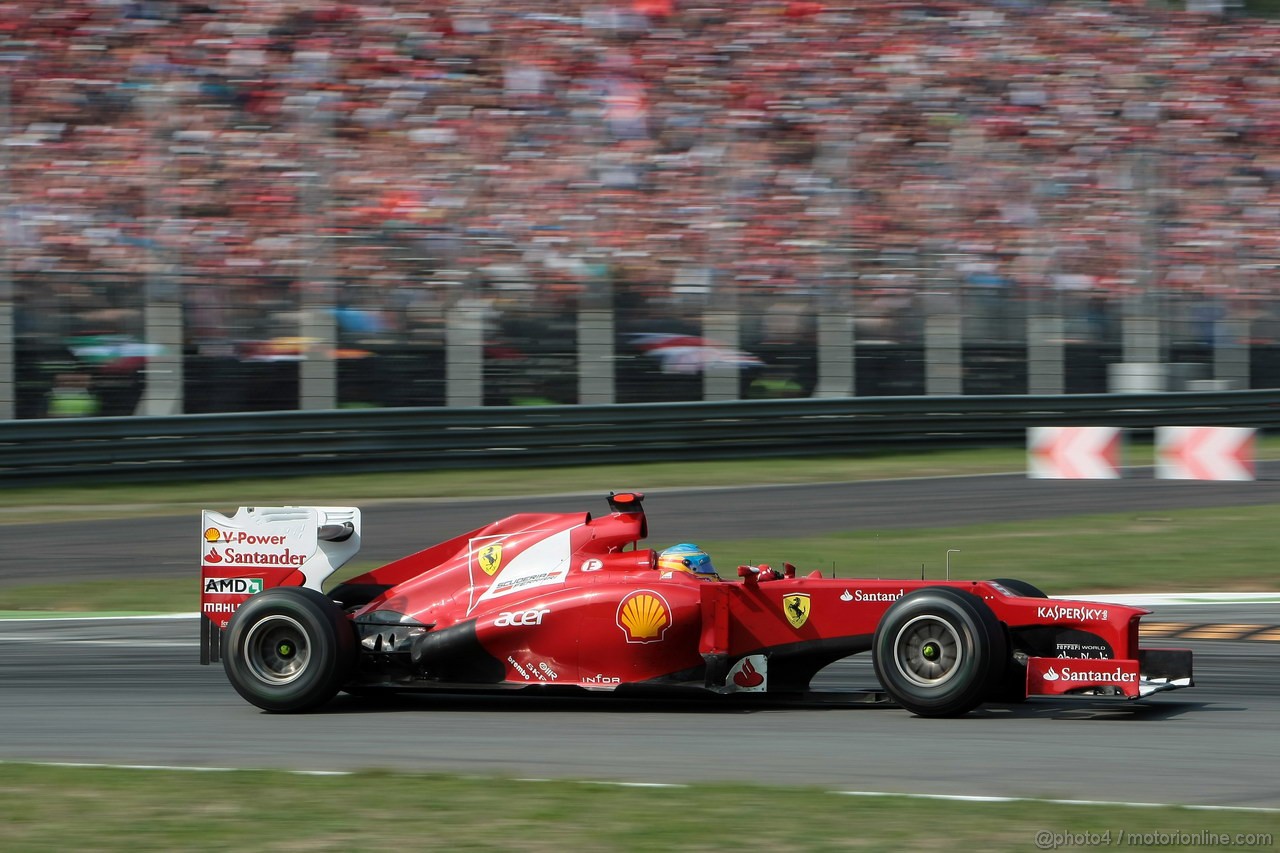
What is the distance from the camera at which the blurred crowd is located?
659 inches

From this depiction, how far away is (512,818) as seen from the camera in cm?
464

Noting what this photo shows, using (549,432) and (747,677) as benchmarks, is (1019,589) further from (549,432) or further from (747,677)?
(549,432)

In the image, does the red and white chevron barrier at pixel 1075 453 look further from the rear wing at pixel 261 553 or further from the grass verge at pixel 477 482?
the rear wing at pixel 261 553

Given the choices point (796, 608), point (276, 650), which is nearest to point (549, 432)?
point (276, 650)

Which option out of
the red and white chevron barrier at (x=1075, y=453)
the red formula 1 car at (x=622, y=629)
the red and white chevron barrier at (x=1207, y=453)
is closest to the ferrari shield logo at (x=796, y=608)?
the red formula 1 car at (x=622, y=629)

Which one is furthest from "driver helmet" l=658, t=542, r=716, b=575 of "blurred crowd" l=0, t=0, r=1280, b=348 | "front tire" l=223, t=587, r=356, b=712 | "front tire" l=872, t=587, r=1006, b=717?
"blurred crowd" l=0, t=0, r=1280, b=348

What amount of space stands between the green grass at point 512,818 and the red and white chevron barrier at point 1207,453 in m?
9.37

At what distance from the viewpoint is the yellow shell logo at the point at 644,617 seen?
246 inches

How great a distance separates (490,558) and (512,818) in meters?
2.17

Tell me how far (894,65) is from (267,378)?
10.9 metres

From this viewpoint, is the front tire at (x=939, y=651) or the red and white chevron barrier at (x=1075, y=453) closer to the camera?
the front tire at (x=939, y=651)

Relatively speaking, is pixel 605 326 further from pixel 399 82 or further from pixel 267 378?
pixel 399 82

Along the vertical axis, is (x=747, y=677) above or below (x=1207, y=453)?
below

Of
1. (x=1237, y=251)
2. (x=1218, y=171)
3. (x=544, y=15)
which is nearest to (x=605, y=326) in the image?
(x=544, y=15)
